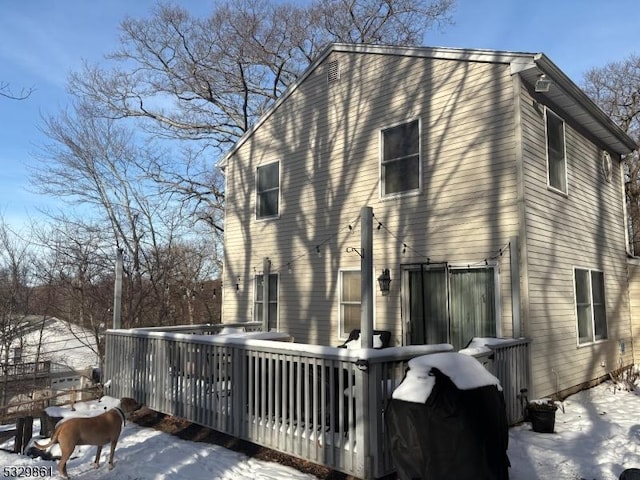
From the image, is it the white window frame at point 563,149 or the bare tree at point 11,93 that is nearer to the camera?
the bare tree at point 11,93

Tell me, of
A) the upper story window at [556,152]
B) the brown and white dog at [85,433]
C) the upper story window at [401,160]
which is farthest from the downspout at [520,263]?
the brown and white dog at [85,433]

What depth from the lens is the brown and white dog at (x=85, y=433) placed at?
4.36m

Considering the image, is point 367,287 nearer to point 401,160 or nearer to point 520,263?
point 520,263

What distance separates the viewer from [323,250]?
9070mm

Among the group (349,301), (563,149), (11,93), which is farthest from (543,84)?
(11,93)

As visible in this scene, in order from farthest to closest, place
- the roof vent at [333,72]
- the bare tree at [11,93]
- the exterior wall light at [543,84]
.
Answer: the roof vent at [333,72] < the exterior wall light at [543,84] < the bare tree at [11,93]

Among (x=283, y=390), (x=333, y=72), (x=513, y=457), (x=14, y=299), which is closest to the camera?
(x=513, y=457)

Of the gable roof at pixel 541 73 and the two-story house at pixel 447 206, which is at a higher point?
the gable roof at pixel 541 73

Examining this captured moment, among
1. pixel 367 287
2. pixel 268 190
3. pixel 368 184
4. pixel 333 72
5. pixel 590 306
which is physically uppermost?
pixel 333 72

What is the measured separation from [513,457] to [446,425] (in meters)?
1.83

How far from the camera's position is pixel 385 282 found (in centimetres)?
788

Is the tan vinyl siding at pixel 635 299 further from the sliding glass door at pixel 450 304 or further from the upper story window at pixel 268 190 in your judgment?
the upper story window at pixel 268 190

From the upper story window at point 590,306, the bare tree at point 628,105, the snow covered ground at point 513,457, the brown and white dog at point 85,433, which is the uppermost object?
the bare tree at point 628,105

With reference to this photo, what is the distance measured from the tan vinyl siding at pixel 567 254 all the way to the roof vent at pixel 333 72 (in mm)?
3816
